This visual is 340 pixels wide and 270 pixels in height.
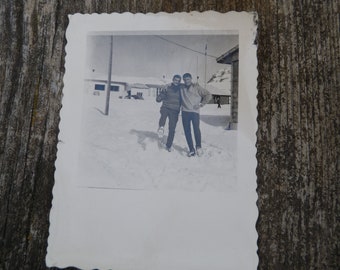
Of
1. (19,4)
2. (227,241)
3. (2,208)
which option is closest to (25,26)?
(19,4)

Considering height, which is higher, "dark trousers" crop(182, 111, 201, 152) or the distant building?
the distant building

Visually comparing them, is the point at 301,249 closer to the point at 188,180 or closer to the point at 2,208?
the point at 188,180

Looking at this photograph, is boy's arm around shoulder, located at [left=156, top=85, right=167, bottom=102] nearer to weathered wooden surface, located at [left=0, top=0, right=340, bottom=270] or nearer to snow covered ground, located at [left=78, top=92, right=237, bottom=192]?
snow covered ground, located at [left=78, top=92, right=237, bottom=192]

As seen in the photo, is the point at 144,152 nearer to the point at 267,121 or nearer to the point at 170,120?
the point at 170,120

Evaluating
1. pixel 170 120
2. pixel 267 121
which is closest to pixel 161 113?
pixel 170 120

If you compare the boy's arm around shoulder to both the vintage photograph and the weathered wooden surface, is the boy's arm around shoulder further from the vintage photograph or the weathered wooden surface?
the weathered wooden surface

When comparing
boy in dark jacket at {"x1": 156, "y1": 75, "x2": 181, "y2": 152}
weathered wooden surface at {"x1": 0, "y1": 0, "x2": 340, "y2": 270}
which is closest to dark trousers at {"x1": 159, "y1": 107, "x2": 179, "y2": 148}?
boy in dark jacket at {"x1": 156, "y1": 75, "x2": 181, "y2": 152}

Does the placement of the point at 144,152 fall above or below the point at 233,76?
below
